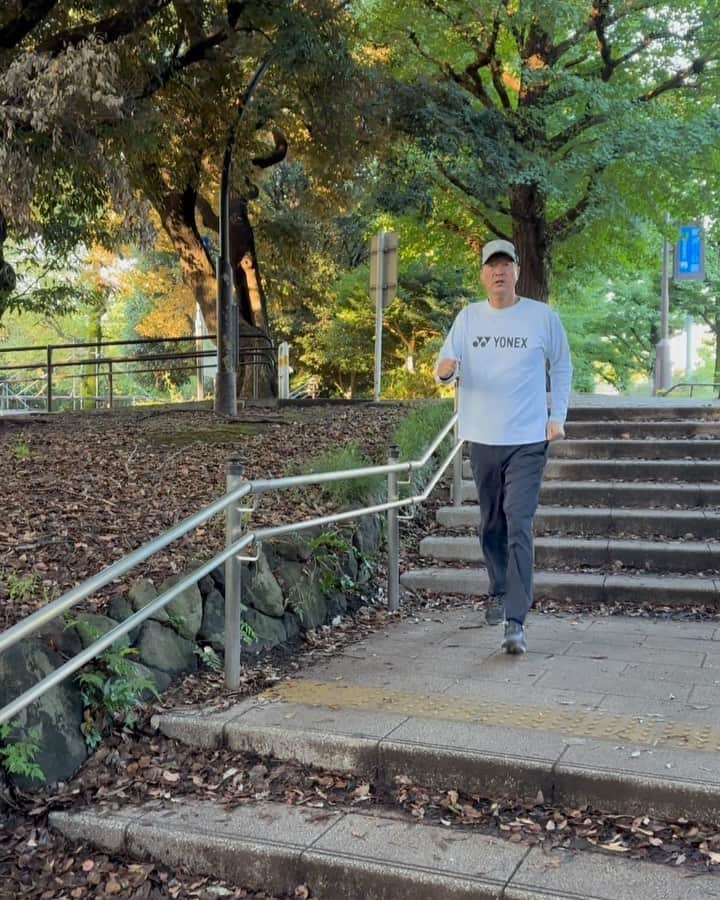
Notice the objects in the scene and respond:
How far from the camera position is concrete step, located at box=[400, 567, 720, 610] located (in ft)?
17.1

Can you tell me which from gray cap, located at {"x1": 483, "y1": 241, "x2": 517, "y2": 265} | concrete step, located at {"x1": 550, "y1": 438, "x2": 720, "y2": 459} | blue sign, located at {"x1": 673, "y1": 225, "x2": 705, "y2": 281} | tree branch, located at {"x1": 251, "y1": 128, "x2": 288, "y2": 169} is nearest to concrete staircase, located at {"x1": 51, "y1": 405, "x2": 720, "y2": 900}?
gray cap, located at {"x1": 483, "y1": 241, "x2": 517, "y2": 265}

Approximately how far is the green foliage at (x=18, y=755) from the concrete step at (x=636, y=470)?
196 inches

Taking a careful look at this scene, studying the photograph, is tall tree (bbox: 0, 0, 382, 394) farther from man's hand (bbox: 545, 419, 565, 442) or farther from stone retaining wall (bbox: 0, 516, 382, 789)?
man's hand (bbox: 545, 419, 565, 442)

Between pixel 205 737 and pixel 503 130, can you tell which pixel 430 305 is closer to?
pixel 503 130

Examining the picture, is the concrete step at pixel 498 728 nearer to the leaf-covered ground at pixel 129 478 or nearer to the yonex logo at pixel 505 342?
the leaf-covered ground at pixel 129 478

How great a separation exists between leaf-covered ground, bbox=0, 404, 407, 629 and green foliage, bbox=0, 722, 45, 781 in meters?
0.69

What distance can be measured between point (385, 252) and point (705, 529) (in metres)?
6.70

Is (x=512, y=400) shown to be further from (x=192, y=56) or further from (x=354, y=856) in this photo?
(x=192, y=56)

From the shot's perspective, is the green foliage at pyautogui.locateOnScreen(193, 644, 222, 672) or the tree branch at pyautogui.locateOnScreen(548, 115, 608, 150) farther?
the tree branch at pyautogui.locateOnScreen(548, 115, 608, 150)

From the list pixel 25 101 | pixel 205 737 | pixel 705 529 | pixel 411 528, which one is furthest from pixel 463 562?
pixel 25 101

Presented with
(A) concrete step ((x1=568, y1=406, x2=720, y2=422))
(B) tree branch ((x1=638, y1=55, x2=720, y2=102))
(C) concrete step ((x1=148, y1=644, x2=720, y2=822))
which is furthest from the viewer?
(B) tree branch ((x1=638, y1=55, x2=720, y2=102))

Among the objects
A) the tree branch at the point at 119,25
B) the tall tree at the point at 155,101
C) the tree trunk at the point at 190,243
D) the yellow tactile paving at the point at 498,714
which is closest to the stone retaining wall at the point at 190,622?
the yellow tactile paving at the point at 498,714

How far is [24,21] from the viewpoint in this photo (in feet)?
26.5

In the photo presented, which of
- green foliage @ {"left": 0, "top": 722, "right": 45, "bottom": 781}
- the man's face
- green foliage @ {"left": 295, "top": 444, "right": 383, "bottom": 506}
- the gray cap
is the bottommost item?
green foliage @ {"left": 0, "top": 722, "right": 45, "bottom": 781}
